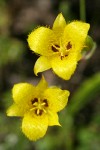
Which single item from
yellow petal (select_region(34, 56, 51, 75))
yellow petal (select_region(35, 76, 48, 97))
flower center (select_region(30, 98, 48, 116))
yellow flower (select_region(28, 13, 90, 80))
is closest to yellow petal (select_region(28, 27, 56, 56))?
yellow flower (select_region(28, 13, 90, 80))

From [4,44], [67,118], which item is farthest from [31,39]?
[4,44]

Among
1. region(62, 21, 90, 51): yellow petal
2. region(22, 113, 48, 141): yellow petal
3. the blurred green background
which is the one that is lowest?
the blurred green background

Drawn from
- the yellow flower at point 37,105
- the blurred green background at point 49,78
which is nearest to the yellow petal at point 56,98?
the yellow flower at point 37,105

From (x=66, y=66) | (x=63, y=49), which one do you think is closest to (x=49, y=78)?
(x=63, y=49)

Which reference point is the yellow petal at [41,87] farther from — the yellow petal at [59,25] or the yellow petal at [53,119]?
the yellow petal at [59,25]

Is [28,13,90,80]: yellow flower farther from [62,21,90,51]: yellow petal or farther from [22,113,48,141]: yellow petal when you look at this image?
[22,113,48,141]: yellow petal

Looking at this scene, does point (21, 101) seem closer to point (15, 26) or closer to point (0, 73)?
point (0, 73)
